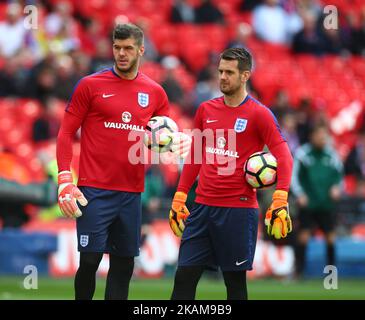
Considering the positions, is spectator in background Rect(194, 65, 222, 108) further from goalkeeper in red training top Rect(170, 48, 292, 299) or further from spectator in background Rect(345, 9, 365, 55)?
goalkeeper in red training top Rect(170, 48, 292, 299)

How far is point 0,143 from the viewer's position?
56.1 ft

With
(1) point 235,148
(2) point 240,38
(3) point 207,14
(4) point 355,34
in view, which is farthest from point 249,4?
(1) point 235,148

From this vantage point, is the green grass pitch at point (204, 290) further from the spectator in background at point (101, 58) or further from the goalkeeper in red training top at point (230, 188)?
the spectator in background at point (101, 58)

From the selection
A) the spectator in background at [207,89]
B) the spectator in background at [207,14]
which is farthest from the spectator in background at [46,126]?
the spectator in background at [207,14]

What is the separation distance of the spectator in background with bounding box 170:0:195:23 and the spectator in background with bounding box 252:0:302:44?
4.58ft

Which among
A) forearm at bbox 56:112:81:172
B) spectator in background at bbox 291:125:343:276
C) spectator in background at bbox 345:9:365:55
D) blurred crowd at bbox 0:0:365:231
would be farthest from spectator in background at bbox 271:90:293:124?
forearm at bbox 56:112:81:172

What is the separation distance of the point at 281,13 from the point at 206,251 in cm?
1539

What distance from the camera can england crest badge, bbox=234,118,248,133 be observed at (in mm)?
9064

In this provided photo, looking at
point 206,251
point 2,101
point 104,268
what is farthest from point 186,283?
point 2,101

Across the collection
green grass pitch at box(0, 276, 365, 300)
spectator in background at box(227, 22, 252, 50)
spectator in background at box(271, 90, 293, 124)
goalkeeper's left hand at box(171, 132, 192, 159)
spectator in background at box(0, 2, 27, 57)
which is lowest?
green grass pitch at box(0, 276, 365, 300)

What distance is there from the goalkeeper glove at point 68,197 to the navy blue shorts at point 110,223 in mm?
122

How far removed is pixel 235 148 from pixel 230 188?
0.33 meters

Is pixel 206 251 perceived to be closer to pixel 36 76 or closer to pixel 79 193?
pixel 79 193
